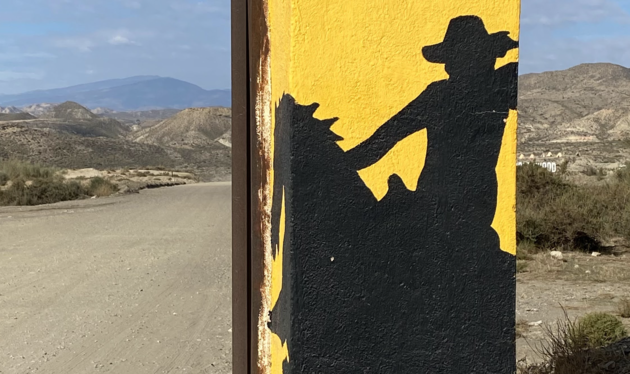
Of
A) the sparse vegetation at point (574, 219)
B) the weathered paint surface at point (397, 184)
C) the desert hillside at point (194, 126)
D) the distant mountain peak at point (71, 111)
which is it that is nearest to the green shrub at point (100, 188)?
the sparse vegetation at point (574, 219)

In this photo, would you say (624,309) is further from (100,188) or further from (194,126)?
(194,126)

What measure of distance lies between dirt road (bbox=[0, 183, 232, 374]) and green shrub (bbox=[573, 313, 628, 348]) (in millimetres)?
2947

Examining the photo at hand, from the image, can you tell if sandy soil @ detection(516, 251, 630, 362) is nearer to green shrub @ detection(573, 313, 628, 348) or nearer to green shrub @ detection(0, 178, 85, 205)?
green shrub @ detection(573, 313, 628, 348)

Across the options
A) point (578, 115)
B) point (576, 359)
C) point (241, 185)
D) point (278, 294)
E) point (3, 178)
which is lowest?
point (576, 359)

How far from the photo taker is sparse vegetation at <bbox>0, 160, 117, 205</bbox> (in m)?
19.9

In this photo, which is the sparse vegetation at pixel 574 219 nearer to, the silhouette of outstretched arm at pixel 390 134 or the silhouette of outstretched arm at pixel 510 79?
the silhouette of outstretched arm at pixel 510 79

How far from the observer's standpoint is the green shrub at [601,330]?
550 cm

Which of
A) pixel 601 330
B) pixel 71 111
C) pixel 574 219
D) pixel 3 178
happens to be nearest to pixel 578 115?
pixel 3 178

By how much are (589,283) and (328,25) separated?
799 centimetres

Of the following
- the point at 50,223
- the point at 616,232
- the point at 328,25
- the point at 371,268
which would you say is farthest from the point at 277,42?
the point at 50,223

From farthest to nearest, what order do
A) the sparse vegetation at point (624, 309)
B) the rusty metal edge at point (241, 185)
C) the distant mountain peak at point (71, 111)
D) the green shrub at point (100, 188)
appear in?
the distant mountain peak at point (71, 111) < the green shrub at point (100, 188) < the sparse vegetation at point (624, 309) < the rusty metal edge at point (241, 185)

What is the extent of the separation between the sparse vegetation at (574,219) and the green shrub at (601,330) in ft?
17.8

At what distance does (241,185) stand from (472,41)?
3.74 feet

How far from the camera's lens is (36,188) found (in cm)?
2052
